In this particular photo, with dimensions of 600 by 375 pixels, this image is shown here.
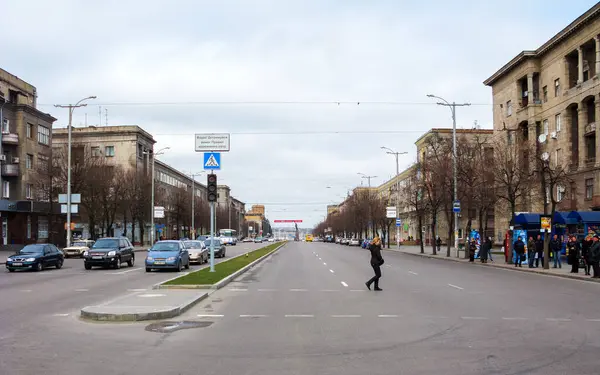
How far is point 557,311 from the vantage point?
1402cm

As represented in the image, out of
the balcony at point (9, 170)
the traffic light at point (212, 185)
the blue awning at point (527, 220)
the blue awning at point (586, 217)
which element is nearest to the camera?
the traffic light at point (212, 185)

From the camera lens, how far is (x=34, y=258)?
29.3 meters

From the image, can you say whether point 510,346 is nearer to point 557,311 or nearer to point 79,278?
point 557,311

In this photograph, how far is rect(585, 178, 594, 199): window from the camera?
48184mm

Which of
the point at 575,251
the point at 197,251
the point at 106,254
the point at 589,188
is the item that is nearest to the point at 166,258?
the point at 106,254

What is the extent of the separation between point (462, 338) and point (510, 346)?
0.90 metres

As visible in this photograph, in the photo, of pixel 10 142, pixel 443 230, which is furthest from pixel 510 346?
pixel 443 230

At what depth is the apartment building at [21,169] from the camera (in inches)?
2223

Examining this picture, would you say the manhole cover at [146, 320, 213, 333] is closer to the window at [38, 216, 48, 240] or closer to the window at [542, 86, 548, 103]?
the window at [542, 86, 548, 103]

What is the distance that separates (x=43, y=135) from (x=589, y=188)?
55.2 meters

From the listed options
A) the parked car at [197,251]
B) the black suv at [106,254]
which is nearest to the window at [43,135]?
the parked car at [197,251]

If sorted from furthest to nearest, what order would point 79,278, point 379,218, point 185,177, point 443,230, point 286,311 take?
point 185,177 < point 443,230 < point 379,218 < point 79,278 < point 286,311

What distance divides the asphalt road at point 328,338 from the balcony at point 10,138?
45688mm

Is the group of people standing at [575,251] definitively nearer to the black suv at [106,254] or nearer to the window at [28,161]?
the black suv at [106,254]
